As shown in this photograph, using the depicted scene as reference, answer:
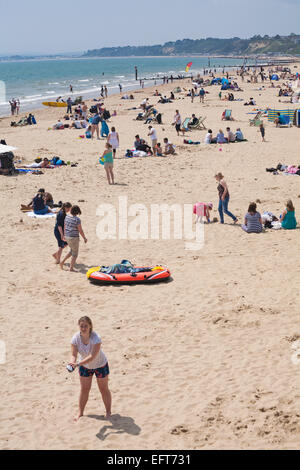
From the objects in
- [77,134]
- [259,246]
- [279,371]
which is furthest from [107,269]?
[77,134]

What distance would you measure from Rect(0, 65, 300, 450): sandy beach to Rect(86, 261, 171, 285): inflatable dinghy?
0.16 m

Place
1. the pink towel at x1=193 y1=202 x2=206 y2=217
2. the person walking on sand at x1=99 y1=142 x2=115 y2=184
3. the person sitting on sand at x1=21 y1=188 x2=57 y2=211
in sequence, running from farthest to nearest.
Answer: the person walking on sand at x1=99 y1=142 x2=115 y2=184 → the person sitting on sand at x1=21 y1=188 x2=57 y2=211 → the pink towel at x1=193 y1=202 x2=206 y2=217

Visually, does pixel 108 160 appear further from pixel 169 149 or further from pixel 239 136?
pixel 239 136

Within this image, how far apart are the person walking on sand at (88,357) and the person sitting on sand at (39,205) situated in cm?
871

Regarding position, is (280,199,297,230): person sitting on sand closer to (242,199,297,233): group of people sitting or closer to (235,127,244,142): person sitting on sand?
(242,199,297,233): group of people sitting

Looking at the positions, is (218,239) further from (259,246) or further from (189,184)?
(189,184)

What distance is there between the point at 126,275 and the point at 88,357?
14.4 feet

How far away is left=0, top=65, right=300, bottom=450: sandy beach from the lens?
588 cm

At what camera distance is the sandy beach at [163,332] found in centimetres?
588

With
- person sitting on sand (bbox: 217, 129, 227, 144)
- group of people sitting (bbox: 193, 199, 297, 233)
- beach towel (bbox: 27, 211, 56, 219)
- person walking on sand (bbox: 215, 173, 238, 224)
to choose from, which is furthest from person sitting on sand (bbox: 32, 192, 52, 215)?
person sitting on sand (bbox: 217, 129, 227, 144)

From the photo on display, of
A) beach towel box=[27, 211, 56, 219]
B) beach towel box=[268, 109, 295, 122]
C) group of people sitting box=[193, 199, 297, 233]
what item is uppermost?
beach towel box=[268, 109, 295, 122]

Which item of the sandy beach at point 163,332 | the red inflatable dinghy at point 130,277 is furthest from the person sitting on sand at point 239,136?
the red inflatable dinghy at point 130,277

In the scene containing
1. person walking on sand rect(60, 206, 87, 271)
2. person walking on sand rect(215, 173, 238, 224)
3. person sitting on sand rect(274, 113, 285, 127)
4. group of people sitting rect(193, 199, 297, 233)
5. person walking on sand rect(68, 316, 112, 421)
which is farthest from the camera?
person sitting on sand rect(274, 113, 285, 127)

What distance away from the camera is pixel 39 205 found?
14008 millimetres
